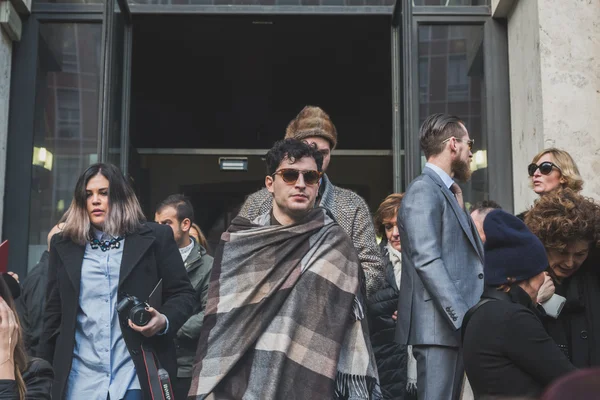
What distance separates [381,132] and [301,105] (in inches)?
51.2

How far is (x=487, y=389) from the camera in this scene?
296 centimetres

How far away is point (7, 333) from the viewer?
9.82ft

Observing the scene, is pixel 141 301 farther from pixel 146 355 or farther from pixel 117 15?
pixel 117 15

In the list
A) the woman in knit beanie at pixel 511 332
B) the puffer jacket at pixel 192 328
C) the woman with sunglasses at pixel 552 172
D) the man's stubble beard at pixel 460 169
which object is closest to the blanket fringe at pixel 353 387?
the woman in knit beanie at pixel 511 332

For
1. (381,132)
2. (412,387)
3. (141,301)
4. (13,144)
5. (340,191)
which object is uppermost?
(381,132)

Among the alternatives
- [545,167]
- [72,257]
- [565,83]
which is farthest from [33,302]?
[565,83]

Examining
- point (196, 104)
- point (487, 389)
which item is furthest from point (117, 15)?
point (487, 389)

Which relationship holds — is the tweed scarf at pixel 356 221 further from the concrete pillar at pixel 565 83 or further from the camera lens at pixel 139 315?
the concrete pillar at pixel 565 83

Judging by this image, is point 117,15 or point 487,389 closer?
point 487,389

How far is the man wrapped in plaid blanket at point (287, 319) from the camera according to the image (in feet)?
12.1

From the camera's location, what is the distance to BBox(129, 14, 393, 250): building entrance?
32.8 feet

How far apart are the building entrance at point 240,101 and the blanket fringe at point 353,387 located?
6218mm

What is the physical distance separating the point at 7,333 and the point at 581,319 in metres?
2.66

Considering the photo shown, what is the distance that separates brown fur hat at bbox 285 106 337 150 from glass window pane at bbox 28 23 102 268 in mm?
3252
